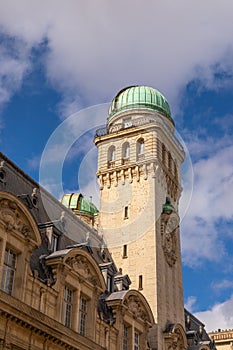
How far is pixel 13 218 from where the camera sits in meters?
34.0

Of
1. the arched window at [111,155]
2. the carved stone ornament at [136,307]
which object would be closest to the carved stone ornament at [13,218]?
the carved stone ornament at [136,307]

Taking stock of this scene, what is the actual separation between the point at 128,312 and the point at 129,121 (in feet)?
84.3

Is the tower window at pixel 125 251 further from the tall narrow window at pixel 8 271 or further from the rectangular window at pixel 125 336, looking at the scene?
the tall narrow window at pixel 8 271

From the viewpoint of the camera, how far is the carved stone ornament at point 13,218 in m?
Answer: 33.3

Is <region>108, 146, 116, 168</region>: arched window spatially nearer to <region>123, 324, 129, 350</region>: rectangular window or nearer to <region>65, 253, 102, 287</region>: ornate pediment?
<region>123, 324, 129, 350</region>: rectangular window

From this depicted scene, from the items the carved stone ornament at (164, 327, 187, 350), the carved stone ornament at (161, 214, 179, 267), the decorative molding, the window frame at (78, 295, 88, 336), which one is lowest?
the window frame at (78, 295, 88, 336)

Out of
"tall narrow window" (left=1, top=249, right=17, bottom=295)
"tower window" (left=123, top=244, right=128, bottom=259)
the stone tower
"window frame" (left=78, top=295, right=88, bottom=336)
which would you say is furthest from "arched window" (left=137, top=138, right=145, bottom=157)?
"tall narrow window" (left=1, top=249, right=17, bottom=295)

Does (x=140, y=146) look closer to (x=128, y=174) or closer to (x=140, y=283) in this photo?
(x=128, y=174)

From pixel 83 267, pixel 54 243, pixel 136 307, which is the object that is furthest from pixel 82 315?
Result: pixel 136 307

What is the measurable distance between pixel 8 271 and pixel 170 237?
27103mm

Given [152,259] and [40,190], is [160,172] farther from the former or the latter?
[40,190]

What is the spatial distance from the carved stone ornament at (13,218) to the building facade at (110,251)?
6 cm

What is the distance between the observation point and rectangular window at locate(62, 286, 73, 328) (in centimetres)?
3684

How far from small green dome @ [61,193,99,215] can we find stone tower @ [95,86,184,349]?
48.9 feet
